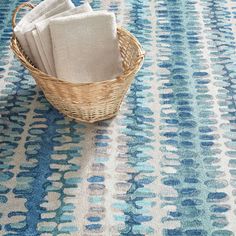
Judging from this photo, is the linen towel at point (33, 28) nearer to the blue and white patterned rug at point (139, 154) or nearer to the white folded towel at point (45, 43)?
the white folded towel at point (45, 43)

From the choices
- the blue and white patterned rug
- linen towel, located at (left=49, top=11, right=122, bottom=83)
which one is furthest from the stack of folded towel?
the blue and white patterned rug

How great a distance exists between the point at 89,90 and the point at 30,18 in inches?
13.6

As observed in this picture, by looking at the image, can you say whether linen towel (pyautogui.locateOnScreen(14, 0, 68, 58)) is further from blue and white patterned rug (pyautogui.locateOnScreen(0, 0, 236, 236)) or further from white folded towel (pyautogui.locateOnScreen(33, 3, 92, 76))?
blue and white patterned rug (pyautogui.locateOnScreen(0, 0, 236, 236))

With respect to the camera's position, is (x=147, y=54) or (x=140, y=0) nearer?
(x=147, y=54)

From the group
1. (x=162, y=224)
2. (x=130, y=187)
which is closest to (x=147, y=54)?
(x=130, y=187)

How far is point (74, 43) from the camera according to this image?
144cm

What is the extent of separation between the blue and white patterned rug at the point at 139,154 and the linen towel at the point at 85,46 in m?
0.14

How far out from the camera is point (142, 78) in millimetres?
1678

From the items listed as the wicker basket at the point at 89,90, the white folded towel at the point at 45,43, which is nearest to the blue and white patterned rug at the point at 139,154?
the wicker basket at the point at 89,90

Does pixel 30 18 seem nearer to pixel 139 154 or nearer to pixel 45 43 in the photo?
pixel 45 43

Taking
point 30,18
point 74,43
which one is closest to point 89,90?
point 74,43

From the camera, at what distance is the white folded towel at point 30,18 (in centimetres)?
144

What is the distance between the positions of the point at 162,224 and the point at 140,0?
1183 millimetres

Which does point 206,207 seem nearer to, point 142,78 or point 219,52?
point 142,78
